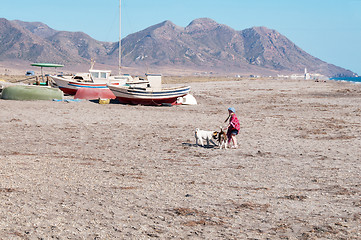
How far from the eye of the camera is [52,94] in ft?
94.1

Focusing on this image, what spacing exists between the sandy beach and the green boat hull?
9.50 meters

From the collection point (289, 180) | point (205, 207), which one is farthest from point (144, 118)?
point (205, 207)

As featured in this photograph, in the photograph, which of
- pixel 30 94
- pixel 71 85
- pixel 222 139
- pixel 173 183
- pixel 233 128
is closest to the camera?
pixel 173 183

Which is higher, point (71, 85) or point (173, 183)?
point (71, 85)

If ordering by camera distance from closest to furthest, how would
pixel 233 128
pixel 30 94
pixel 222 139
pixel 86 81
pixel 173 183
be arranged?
pixel 173 183 → pixel 222 139 → pixel 233 128 → pixel 30 94 → pixel 86 81

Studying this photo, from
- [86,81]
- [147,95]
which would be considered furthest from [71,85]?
[147,95]

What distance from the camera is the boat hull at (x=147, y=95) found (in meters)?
28.6

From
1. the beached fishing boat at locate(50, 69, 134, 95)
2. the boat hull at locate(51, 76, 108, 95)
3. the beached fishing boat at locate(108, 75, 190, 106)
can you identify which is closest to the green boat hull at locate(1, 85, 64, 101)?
the beached fishing boat at locate(108, 75, 190, 106)

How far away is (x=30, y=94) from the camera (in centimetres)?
2830

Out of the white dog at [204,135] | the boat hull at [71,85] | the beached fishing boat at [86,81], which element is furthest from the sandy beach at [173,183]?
the beached fishing boat at [86,81]

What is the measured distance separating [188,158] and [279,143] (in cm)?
397

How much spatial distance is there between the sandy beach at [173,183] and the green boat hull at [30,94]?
31.2 ft

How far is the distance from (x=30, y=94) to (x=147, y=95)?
689cm

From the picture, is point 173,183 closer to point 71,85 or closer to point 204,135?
point 204,135
